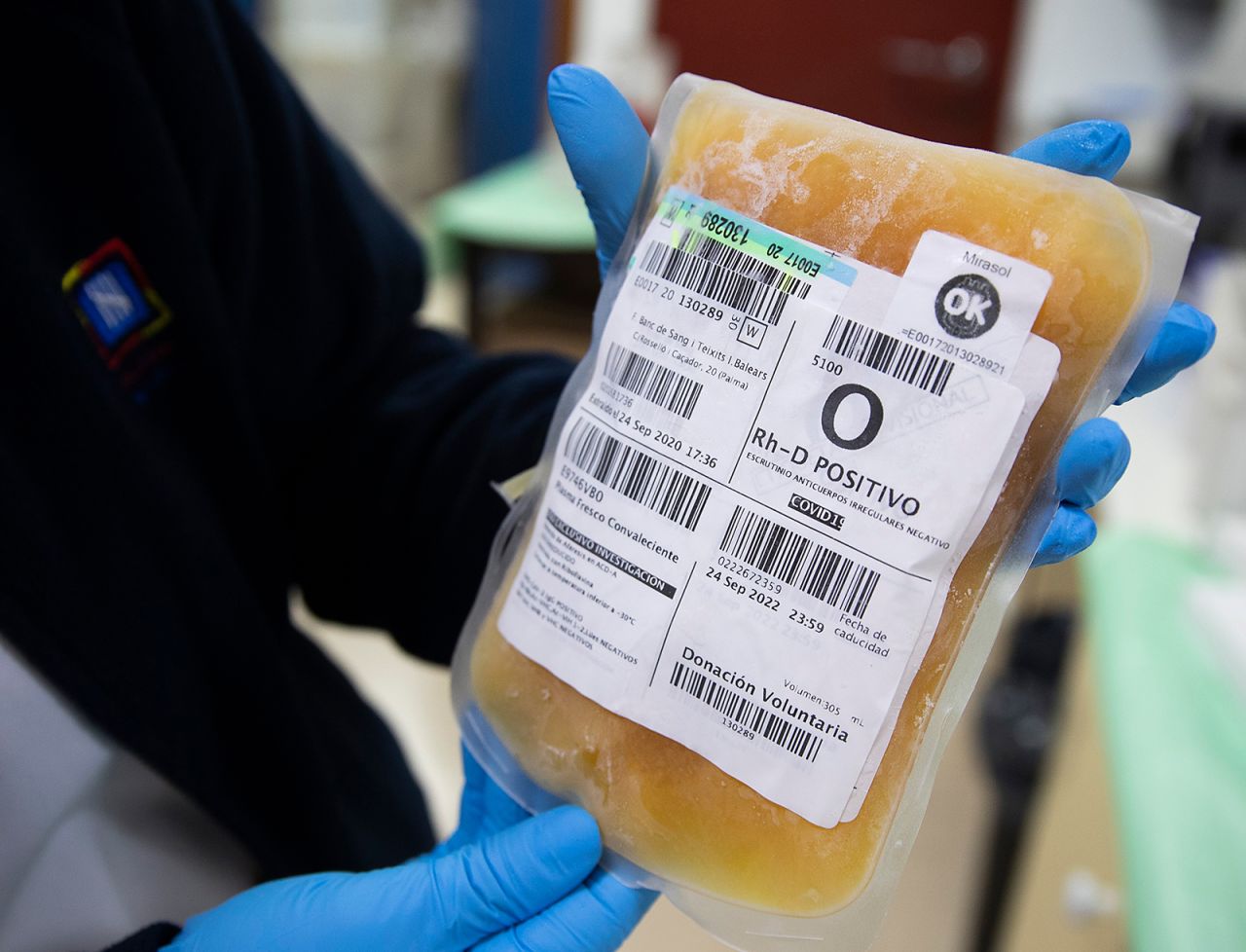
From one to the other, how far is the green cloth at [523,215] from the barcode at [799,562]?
1871 millimetres

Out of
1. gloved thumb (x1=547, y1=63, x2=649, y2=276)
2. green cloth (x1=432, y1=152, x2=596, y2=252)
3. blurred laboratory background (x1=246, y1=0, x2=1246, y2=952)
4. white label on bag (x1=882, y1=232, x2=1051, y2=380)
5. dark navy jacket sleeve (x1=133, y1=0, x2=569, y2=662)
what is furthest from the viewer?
green cloth (x1=432, y1=152, x2=596, y2=252)

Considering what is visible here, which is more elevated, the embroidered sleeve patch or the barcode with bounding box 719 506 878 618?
the barcode with bounding box 719 506 878 618

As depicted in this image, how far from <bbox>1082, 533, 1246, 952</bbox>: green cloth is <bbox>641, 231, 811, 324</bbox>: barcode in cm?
53

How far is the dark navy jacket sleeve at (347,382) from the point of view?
587mm

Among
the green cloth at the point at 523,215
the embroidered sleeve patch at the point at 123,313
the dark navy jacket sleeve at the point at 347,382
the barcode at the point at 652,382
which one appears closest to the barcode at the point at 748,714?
the barcode at the point at 652,382

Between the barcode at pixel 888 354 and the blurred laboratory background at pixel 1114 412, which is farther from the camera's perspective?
the blurred laboratory background at pixel 1114 412

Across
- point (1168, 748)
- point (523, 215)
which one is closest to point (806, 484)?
point (1168, 748)

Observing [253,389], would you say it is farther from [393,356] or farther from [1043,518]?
[1043,518]

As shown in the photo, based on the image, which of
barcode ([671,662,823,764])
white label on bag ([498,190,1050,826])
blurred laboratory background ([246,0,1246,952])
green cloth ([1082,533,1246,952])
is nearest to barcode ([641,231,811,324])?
white label on bag ([498,190,1050,826])

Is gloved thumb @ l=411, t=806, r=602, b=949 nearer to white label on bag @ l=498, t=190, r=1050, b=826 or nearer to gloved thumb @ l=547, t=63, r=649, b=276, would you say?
white label on bag @ l=498, t=190, r=1050, b=826

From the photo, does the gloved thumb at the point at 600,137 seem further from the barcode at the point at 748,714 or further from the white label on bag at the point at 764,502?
the barcode at the point at 748,714

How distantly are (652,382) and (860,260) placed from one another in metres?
0.10

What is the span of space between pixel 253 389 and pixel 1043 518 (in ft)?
1.64

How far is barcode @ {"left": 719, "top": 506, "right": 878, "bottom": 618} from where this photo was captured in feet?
1.16
